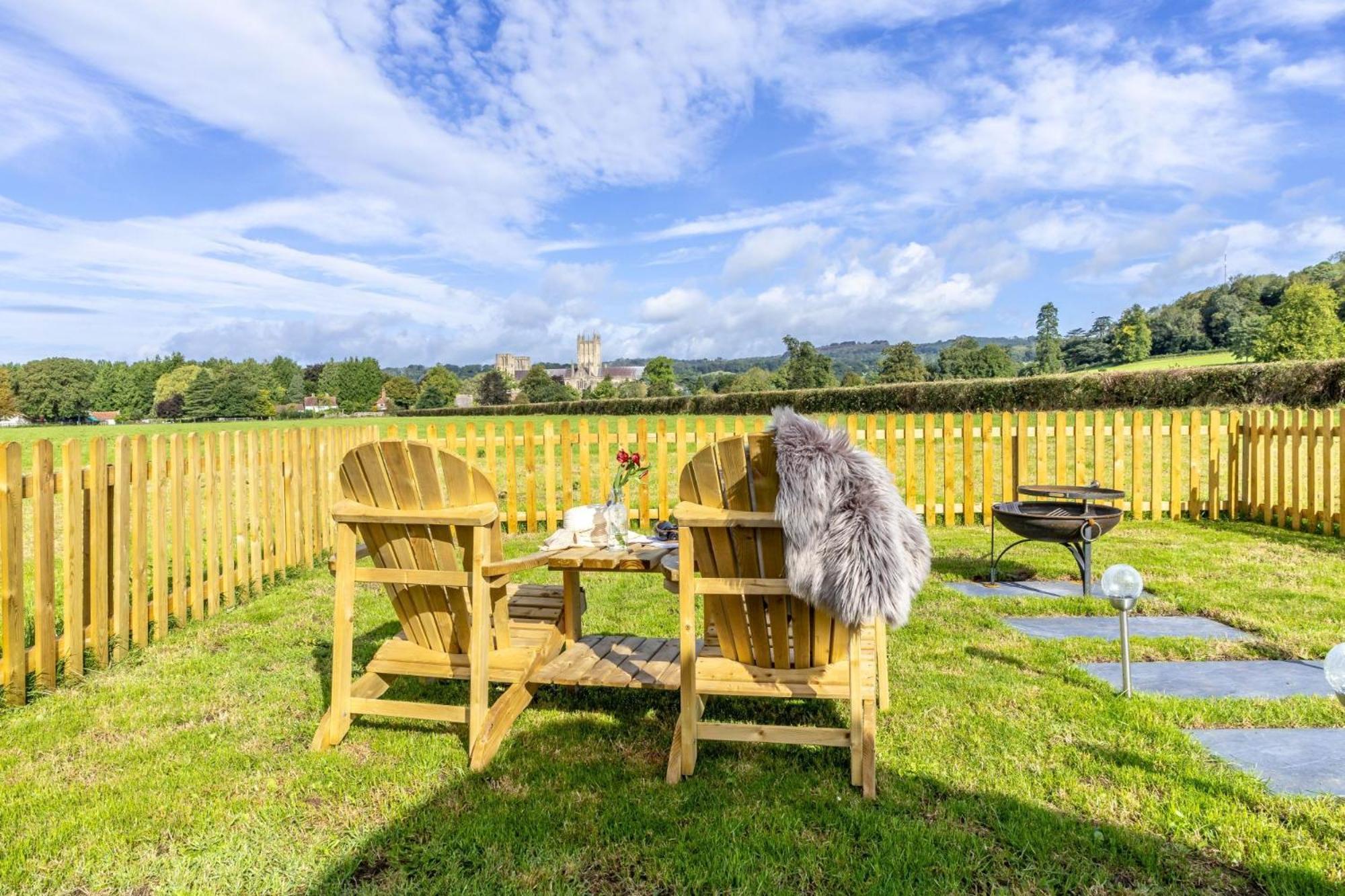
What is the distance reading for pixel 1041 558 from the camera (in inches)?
269

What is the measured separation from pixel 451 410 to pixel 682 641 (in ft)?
198

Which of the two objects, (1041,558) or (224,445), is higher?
(224,445)

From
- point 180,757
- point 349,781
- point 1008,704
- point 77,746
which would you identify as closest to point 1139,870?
point 1008,704

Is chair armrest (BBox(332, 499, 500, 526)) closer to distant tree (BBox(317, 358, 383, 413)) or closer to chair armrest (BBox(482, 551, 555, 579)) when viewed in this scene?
chair armrest (BBox(482, 551, 555, 579))

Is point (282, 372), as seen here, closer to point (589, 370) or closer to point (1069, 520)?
point (589, 370)

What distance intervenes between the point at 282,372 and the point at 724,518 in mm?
115474

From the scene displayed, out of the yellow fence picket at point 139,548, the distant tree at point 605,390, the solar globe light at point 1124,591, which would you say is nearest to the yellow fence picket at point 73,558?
the yellow fence picket at point 139,548

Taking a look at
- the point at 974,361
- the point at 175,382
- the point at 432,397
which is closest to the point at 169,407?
the point at 175,382

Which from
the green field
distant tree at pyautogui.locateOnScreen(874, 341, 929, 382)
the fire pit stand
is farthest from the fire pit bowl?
distant tree at pyautogui.locateOnScreen(874, 341, 929, 382)

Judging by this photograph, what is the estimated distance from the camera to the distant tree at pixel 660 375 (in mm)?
105062

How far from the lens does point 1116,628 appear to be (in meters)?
4.80

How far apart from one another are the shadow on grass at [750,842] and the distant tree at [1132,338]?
4595 cm

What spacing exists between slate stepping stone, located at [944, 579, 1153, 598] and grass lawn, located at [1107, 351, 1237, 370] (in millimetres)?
30497

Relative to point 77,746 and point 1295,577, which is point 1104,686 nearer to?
point 1295,577
